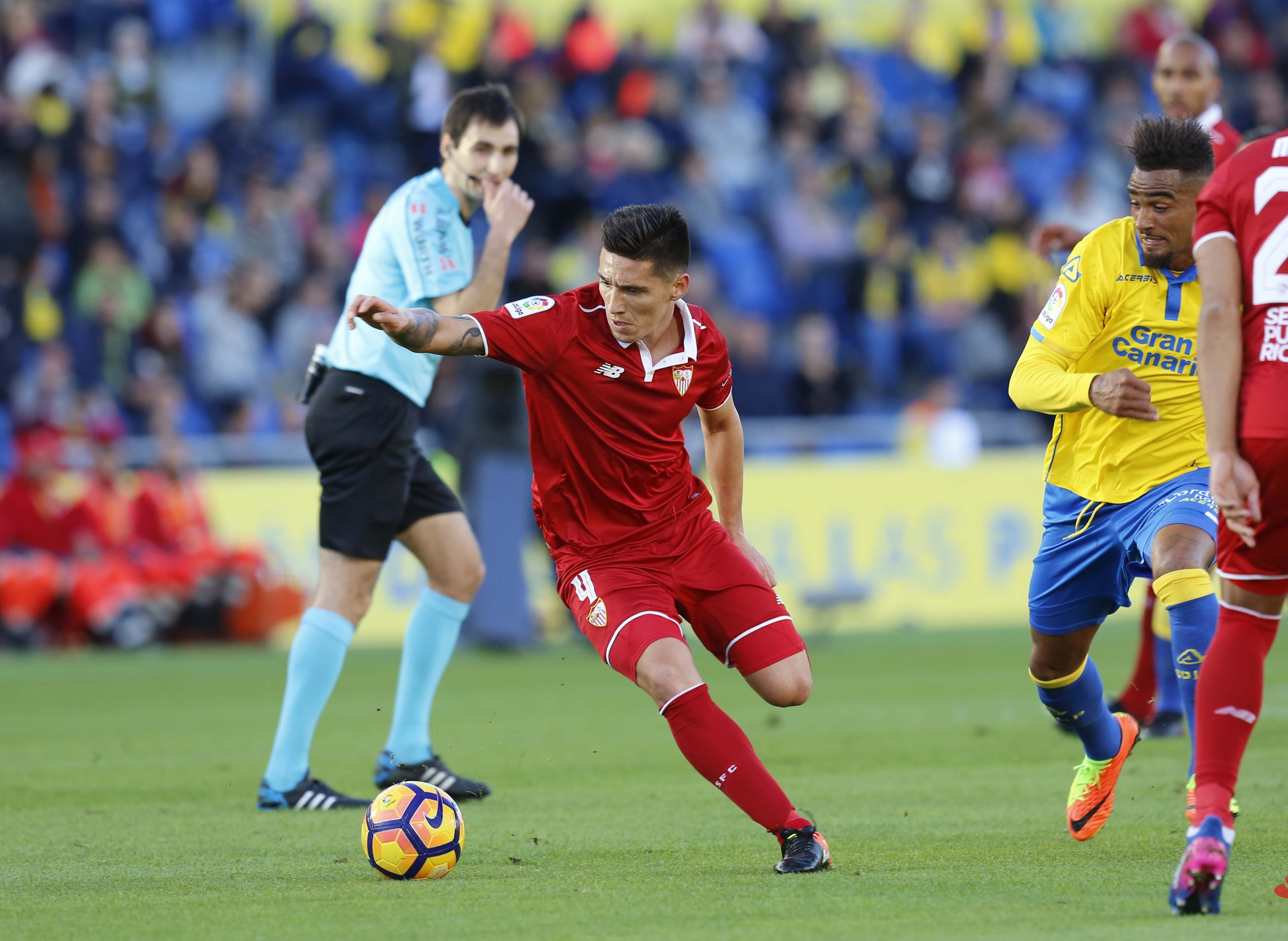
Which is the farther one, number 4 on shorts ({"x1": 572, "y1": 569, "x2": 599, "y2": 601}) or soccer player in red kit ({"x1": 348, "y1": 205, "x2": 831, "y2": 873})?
number 4 on shorts ({"x1": 572, "y1": 569, "x2": 599, "y2": 601})

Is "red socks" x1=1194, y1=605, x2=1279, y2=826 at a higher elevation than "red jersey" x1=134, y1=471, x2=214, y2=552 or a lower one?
higher

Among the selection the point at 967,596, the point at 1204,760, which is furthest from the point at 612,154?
the point at 1204,760

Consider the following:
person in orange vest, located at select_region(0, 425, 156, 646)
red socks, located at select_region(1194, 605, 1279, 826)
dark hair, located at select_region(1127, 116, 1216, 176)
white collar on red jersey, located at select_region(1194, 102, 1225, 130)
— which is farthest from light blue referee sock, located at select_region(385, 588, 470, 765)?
person in orange vest, located at select_region(0, 425, 156, 646)

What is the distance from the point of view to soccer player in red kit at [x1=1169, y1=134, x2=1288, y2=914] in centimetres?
408

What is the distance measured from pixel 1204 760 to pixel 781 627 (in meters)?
1.43

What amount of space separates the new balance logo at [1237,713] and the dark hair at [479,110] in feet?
12.3

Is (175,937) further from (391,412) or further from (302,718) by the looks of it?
(391,412)

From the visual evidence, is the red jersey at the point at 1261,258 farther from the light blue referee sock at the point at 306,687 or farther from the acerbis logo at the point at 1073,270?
the light blue referee sock at the point at 306,687

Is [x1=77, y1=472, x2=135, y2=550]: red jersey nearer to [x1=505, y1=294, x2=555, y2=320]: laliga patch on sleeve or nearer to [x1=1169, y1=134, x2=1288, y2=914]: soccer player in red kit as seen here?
[x1=505, y1=294, x2=555, y2=320]: laliga patch on sleeve

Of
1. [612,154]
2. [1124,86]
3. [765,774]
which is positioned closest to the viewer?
[765,774]

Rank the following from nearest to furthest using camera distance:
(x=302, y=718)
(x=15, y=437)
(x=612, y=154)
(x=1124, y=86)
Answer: (x=302, y=718), (x=15, y=437), (x=612, y=154), (x=1124, y=86)

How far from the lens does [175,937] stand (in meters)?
4.13

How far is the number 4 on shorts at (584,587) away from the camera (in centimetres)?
525

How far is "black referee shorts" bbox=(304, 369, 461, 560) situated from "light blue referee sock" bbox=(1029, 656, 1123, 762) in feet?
8.43
